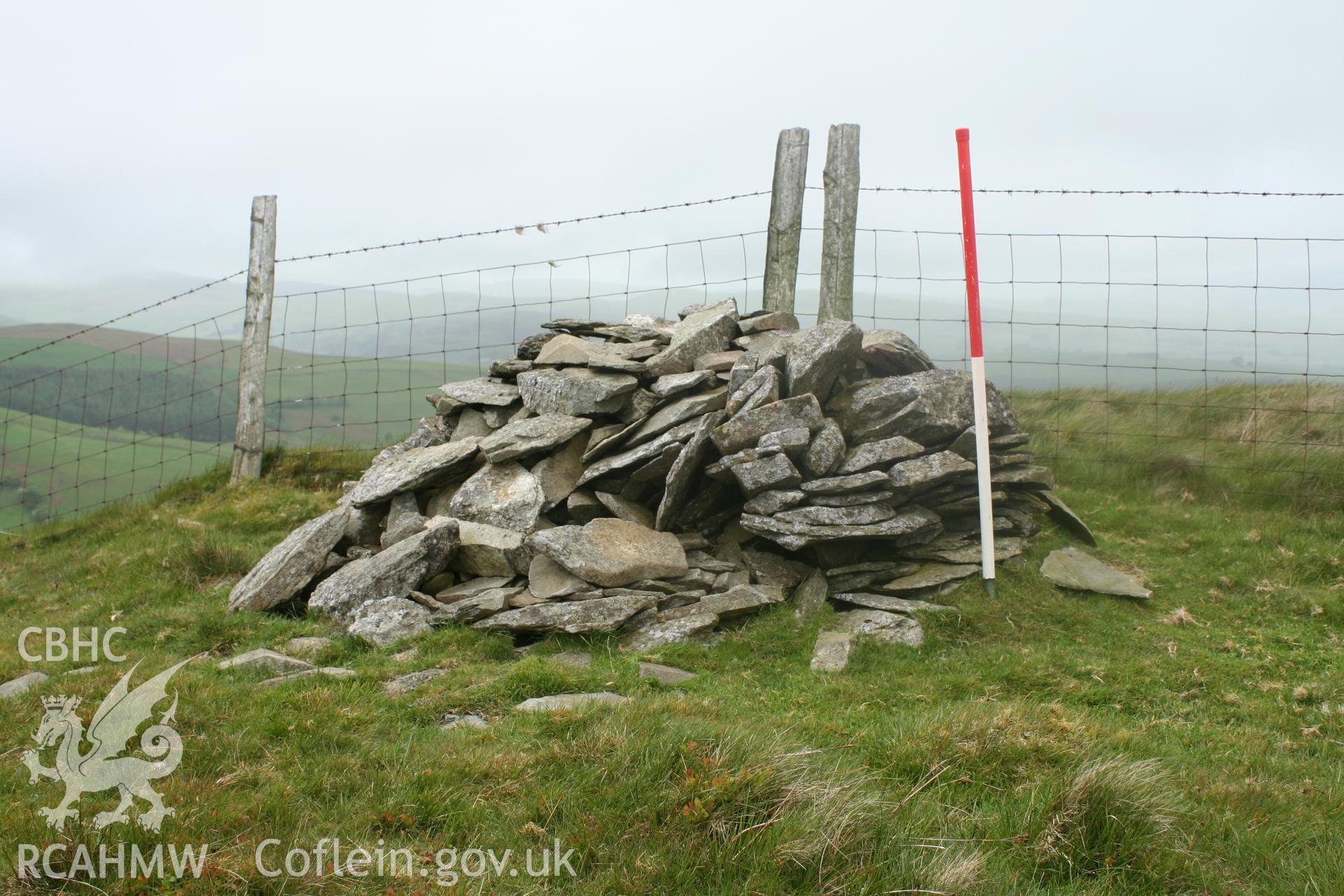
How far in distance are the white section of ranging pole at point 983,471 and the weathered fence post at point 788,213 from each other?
10.6 ft

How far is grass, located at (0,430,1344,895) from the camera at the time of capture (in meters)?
3.81

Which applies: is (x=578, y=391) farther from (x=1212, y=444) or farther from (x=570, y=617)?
(x=1212, y=444)

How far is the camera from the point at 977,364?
7.87 m

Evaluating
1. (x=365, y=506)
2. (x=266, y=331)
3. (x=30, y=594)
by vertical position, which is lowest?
(x=30, y=594)

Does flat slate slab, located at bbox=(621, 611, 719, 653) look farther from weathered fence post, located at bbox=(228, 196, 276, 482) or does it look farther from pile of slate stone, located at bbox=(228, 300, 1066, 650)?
weathered fence post, located at bbox=(228, 196, 276, 482)

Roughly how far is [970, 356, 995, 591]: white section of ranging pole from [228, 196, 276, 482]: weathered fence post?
355 inches

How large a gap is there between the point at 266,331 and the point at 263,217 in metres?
1.53

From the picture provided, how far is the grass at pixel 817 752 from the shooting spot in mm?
3814

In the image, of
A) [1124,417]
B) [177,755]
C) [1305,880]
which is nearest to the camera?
[1305,880]

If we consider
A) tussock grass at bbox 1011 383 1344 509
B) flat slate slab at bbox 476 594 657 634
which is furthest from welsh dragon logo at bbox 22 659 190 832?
tussock grass at bbox 1011 383 1344 509

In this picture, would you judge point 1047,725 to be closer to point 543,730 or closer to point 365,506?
point 543,730

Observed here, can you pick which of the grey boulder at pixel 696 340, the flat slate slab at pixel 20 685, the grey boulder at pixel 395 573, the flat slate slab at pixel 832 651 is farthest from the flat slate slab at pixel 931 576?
the flat slate slab at pixel 20 685

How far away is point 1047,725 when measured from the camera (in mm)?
5066

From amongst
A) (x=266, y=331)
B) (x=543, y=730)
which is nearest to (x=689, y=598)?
(x=543, y=730)
